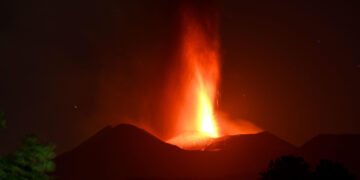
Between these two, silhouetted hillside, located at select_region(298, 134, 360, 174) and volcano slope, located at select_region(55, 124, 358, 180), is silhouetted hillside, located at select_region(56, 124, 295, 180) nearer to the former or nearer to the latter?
volcano slope, located at select_region(55, 124, 358, 180)

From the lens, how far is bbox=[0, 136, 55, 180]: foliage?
16.5 m

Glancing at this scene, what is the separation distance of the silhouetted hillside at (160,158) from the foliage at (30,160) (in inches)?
2648

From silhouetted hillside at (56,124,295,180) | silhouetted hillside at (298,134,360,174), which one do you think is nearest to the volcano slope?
silhouetted hillside at (56,124,295,180)

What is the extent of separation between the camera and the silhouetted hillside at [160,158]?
9175 cm

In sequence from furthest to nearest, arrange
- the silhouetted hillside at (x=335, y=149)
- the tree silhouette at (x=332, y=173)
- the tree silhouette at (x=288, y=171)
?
1. the silhouetted hillside at (x=335, y=149)
2. the tree silhouette at (x=288, y=171)
3. the tree silhouette at (x=332, y=173)

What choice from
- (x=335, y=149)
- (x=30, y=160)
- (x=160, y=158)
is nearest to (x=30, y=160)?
(x=30, y=160)

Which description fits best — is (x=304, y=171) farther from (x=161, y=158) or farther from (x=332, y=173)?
(x=161, y=158)

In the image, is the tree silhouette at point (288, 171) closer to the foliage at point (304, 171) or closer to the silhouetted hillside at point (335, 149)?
the foliage at point (304, 171)

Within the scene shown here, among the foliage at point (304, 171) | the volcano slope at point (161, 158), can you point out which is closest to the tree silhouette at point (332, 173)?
the foliage at point (304, 171)

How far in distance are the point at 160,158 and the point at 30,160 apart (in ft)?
274

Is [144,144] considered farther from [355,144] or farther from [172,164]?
[355,144]

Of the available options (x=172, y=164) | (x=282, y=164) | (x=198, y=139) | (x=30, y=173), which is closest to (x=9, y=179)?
(x=30, y=173)

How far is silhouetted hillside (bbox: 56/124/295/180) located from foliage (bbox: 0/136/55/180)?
67267 millimetres

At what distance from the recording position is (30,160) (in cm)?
1717
